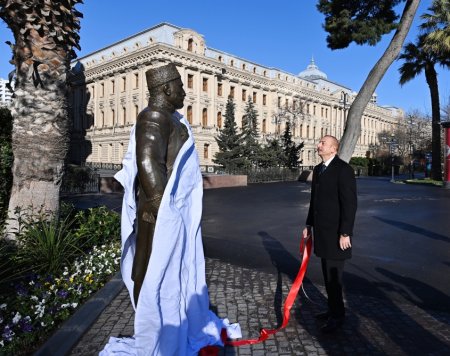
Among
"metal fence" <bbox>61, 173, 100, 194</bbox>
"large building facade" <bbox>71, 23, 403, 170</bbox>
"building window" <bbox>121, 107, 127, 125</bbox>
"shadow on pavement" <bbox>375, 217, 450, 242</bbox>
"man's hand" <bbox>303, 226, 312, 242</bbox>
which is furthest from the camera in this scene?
"building window" <bbox>121, 107, 127, 125</bbox>

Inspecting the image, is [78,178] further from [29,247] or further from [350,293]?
[350,293]

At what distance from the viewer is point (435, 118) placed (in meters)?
28.3

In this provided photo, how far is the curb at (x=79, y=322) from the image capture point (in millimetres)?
3078

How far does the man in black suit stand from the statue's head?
1.65 meters

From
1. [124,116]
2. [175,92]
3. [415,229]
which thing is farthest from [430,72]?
[124,116]

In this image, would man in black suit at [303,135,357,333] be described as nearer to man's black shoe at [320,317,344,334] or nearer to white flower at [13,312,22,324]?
man's black shoe at [320,317,344,334]

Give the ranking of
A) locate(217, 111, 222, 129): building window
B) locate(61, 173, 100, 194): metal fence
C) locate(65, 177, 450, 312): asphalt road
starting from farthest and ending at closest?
1. locate(217, 111, 222, 129): building window
2. locate(61, 173, 100, 194): metal fence
3. locate(65, 177, 450, 312): asphalt road

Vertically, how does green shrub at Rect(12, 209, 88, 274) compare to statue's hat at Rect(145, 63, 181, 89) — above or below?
below

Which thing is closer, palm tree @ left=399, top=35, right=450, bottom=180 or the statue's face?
the statue's face

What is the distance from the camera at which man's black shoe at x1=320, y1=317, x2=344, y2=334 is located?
3.63m

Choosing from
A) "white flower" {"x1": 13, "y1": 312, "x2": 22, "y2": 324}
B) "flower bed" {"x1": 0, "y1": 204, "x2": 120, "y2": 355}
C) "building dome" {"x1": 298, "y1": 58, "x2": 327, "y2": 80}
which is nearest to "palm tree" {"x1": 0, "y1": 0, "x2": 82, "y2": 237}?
"flower bed" {"x1": 0, "y1": 204, "x2": 120, "y2": 355}

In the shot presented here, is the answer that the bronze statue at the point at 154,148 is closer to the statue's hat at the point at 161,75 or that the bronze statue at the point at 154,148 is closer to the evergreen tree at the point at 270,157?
the statue's hat at the point at 161,75

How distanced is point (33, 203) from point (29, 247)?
109 centimetres

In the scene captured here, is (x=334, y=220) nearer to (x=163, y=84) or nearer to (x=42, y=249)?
(x=163, y=84)
